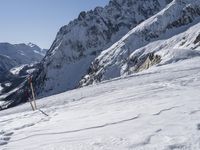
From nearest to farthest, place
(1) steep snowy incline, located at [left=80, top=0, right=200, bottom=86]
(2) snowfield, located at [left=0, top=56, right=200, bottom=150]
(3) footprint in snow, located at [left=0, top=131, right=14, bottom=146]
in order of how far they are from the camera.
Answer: (2) snowfield, located at [left=0, top=56, right=200, bottom=150] → (3) footprint in snow, located at [left=0, top=131, right=14, bottom=146] → (1) steep snowy incline, located at [left=80, top=0, right=200, bottom=86]

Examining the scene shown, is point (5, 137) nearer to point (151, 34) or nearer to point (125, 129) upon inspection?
point (125, 129)

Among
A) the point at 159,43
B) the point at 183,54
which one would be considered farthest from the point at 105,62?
the point at 183,54

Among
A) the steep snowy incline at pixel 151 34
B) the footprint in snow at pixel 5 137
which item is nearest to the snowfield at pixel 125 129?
the footprint in snow at pixel 5 137

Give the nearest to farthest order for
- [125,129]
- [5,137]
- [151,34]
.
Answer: [125,129] < [5,137] < [151,34]

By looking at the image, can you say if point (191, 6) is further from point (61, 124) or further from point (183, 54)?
point (61, 124)

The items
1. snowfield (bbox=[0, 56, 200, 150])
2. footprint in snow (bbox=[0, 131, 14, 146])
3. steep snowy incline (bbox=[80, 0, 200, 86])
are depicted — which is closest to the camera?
snowfield (bbox=[0, 56, 200, 150])

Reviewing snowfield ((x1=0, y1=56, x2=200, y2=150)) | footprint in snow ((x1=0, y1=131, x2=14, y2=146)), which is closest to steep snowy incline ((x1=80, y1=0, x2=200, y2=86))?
snowfield ((x1=0, y1=56, x2=200, y2=150))

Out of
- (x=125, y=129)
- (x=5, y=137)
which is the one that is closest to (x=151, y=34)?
(x=5, y=137)

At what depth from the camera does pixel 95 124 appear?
12656mm

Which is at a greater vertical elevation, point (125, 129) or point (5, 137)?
point (5, 137)

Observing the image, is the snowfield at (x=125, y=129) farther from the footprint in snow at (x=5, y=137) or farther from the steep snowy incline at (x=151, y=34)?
the steep snowy incline at (x=151, y=34)

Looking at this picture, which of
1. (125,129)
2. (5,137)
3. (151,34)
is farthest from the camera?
(151,34)

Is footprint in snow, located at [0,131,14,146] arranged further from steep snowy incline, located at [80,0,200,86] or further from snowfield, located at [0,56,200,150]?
steep snowy incline, located at [80,0,200,86]

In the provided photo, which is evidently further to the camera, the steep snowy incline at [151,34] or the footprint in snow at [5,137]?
the steep snowy incline at [151,34]
